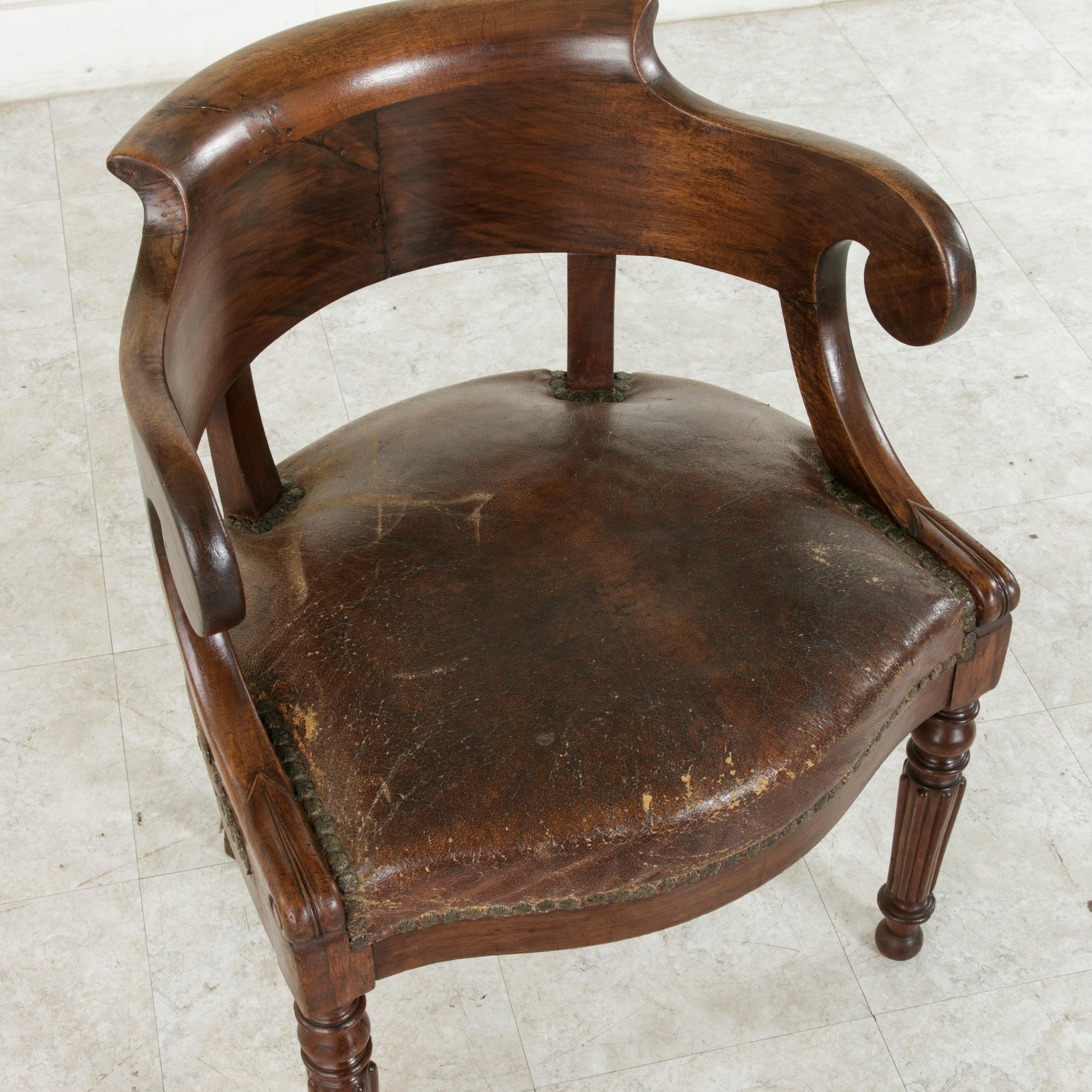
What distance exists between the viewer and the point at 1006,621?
1.08 meters

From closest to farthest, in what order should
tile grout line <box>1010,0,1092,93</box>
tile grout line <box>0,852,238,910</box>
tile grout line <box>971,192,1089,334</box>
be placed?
tile grout line <box>0,852,238,910</box>, tile grout line <box>971,192,1089,334</box>, tile grout line <box>1010,0,1092,93</box>

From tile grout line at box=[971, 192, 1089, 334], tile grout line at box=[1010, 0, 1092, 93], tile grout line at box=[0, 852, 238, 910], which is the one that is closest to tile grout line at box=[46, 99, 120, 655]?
tile grout line at box=[0, 852, 238, 910]

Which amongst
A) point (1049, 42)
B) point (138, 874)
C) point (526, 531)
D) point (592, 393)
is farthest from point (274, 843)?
point (1049, 42)

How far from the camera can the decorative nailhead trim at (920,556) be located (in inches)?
41.4

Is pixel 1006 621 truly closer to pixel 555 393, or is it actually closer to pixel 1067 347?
pixel 555 393

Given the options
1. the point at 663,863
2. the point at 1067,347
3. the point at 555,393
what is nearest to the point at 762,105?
the point at 1067,347

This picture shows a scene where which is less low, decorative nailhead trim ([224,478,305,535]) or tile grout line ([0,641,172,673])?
decorative nailhead trim ([224,478,305,535])

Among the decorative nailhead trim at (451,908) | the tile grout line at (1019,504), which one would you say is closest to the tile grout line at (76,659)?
the decorative nailhead trim at (451,908)

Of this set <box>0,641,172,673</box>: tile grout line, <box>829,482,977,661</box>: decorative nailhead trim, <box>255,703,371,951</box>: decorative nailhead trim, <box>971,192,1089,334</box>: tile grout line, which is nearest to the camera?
<box>255,703,371,951</box>: decorative nailhead trim

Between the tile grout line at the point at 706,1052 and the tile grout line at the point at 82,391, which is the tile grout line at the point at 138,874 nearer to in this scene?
the tile grout line at the point at 82,391

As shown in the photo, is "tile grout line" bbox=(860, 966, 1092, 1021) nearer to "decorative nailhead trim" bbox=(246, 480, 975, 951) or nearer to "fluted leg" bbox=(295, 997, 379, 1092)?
"decorative nailhead trim" bbox=(246, 480, 975, 951)

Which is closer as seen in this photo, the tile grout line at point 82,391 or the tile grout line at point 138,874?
the tile grout line at point 138,874

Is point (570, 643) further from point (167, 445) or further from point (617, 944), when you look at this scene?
point (617, 944)

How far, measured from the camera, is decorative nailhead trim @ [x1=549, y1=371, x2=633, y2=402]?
123 centimetres
